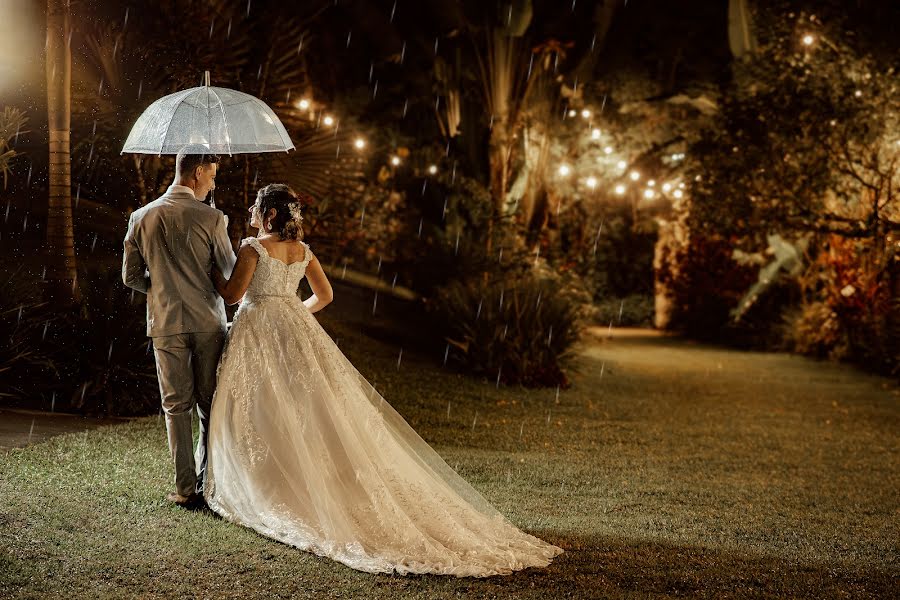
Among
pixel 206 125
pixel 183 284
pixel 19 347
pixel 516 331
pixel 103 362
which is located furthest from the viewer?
pixel 516 331

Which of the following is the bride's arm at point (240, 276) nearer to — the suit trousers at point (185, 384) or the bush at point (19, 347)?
the suit trousers at point (185, 384)

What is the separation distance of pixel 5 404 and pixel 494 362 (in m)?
6.54

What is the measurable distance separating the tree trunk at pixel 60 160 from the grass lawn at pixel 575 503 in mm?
1860

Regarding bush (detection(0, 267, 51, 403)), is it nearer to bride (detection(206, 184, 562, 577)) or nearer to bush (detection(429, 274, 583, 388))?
bride (detection(206, 184, 562, 577))

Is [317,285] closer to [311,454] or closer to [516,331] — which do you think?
[311,454]

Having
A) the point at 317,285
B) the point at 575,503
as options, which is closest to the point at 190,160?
the point at 317,285

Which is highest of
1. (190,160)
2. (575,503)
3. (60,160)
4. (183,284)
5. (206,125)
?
(206,125)

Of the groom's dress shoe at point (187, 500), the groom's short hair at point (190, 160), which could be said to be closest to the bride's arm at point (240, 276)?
the groom's short hair at point (190, 160)

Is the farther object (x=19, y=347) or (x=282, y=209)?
(x=19, y=347)

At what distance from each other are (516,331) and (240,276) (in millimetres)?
8190

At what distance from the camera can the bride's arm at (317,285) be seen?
5.88m

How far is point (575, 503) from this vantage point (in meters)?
6.81

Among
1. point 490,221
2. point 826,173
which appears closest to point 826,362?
point 826,173

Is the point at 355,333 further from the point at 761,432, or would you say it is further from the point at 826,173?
the point at 826,173
